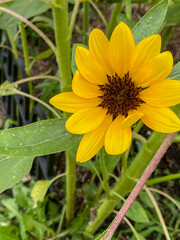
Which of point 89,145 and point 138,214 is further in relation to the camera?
point 138,214

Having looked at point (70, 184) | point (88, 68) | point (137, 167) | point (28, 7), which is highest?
point (28, 7)

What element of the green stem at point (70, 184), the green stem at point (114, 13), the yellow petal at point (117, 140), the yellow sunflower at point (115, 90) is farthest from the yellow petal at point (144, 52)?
the green stem at point (114, 13)

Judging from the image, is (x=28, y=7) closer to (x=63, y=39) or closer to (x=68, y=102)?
(x=63, y=39)

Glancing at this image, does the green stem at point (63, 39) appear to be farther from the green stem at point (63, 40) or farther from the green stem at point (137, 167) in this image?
the green stem at point (137, 167)

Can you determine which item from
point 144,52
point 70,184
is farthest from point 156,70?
point 70,184

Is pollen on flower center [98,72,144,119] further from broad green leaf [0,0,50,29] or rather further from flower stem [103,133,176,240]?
broad green leaf [0,0,50,29]
